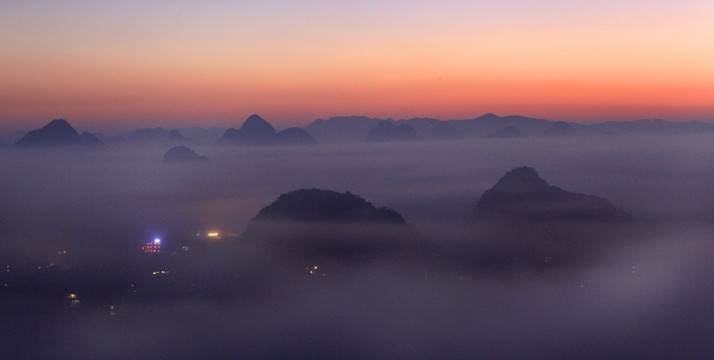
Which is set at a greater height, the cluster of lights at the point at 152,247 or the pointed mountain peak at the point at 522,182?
the pointed mountain peak at the point at 522,182

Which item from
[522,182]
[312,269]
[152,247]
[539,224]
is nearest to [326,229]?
[312,269]

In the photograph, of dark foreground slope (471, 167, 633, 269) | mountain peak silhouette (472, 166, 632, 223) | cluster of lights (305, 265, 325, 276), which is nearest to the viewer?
cluster of lights (305, 265, 325, 276)

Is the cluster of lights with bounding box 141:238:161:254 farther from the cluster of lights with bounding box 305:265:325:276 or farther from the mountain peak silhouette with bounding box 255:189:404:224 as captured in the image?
the mountain peak silhouette with bounding box 255:189:404:224

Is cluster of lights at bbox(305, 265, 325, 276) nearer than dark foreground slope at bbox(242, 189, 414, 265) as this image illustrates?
Yes

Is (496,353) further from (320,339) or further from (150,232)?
(150,232)

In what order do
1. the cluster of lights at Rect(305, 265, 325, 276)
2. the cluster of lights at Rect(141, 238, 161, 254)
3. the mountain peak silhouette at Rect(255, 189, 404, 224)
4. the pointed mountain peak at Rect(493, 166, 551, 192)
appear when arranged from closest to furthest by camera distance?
the cluster of lights at Rect(305, 265, 325, 276)
the cluster of lights at Rect(141, 238, 161, 254)
the mountain peak silhouette at Rect(255, 189, 404, 224)
the pointed mountain peak at Rect(493, 166, 551, 192)

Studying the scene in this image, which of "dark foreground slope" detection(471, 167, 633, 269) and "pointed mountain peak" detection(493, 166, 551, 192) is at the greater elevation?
"pointed mountain peak" detection(493, 166, 551, 192)

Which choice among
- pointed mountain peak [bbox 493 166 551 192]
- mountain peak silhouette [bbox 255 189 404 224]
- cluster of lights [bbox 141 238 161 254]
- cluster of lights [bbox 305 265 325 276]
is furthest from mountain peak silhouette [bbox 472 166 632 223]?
cluster of lights [bbox 141 238 161 254]

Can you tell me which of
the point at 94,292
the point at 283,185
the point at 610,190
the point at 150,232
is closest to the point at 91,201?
the point at 283,185

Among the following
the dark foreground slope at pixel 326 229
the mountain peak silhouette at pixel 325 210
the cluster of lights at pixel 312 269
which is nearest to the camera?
the cluster of lights at pixel 312 269

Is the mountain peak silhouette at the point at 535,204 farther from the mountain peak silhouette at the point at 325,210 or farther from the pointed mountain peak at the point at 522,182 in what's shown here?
the mountain peak silhouette at the point at 325,210

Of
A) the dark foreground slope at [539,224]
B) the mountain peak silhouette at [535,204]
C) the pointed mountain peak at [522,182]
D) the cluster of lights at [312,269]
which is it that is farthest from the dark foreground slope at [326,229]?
the pointed mountain peak at [522,182]
